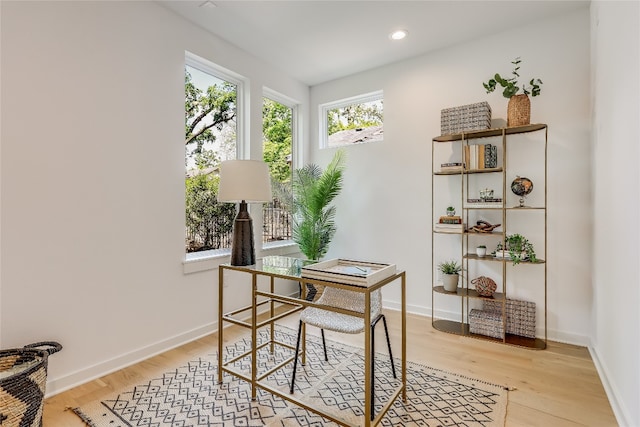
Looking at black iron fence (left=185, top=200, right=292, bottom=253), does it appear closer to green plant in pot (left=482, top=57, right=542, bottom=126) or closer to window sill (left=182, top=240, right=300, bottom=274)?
window sill (left=182, top=240, right=300, bottom=274)

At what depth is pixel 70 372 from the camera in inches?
80.5

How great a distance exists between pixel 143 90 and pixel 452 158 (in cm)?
282

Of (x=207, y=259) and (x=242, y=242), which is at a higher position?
(x=242, y=242)

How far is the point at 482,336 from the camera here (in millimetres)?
2793

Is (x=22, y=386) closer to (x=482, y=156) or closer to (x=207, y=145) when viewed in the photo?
(x=207, y=145)

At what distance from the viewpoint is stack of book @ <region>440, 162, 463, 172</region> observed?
2934 mm

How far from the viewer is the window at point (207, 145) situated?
9.66 feet

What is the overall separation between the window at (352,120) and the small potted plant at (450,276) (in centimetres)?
162

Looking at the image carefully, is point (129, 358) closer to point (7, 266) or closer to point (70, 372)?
point (70, 372)

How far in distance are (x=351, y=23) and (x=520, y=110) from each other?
162 cm

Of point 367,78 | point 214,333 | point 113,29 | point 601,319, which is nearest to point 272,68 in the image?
point 367,78

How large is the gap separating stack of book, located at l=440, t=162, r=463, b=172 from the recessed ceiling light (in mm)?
1258

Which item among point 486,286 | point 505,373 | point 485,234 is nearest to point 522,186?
point 485,234

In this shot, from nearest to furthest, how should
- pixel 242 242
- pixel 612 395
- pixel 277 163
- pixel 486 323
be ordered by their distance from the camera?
pixel 612 395 < pixel 242 242 < pixel 486 323 < pixel 277 163
